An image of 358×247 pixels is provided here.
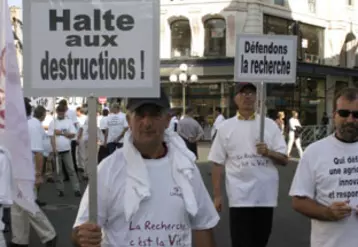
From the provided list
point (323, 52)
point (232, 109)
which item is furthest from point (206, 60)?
point (323, 52)

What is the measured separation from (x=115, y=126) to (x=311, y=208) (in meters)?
10.7

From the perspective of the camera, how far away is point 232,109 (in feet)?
99.9

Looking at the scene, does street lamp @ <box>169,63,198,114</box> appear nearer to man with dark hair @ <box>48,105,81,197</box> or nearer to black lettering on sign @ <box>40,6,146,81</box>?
man with dark hair @ <box>48,105,81,197</box>

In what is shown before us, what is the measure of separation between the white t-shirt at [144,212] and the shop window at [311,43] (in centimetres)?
3200

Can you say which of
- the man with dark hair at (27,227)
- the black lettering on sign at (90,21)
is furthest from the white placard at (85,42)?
the man with dark hair at (27,227)

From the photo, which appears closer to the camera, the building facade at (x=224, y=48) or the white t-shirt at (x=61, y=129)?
the white t-shirt at (x=61, y=129)

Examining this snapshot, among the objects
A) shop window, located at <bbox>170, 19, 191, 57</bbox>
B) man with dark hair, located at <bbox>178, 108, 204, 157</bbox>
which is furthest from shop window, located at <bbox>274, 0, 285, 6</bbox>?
man with dark hair, located at <bbox>178, 108, 204, 157</bbox>

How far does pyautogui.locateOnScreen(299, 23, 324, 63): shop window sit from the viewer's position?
34219 millimetres

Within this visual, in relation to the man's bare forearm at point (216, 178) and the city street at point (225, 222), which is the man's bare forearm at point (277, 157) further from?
the city street at point (225, 222)

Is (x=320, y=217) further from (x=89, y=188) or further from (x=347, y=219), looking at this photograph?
(x=89, y=188)

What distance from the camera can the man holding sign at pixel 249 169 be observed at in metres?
5.31

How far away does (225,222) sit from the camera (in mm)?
8875

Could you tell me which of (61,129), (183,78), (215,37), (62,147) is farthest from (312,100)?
(62,147)

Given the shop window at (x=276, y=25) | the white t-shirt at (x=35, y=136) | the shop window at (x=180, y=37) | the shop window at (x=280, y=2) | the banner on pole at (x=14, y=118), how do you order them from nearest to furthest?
the banner on pole at (x=14, y=118) < the white t-shirt at (x=35, y=136) < the shop window at (x=276, y=25) < the shop window at (x=180, y=37) < the shop window at (x=280, y=2)
